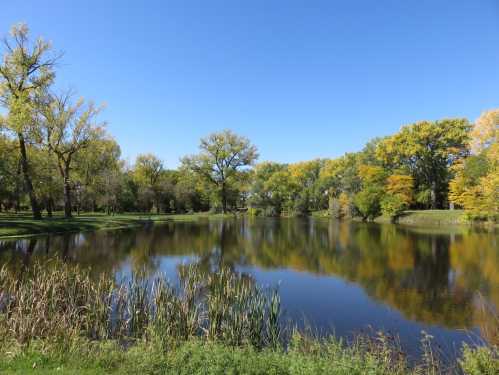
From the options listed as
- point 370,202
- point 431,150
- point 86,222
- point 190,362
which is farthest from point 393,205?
point 190,362

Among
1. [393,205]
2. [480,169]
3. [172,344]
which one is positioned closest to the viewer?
[172,344]

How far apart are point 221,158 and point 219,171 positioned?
2.75 m

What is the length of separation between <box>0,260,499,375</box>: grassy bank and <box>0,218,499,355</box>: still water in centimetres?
165

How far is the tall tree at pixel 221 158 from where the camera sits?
6253cm

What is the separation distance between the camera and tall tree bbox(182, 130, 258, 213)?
62.5 metres

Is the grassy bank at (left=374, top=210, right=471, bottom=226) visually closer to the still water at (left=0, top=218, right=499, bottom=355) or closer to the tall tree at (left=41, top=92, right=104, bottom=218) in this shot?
the still water at (left=0, top=218, right=499, bottom=355)

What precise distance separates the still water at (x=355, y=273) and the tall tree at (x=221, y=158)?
126 feet

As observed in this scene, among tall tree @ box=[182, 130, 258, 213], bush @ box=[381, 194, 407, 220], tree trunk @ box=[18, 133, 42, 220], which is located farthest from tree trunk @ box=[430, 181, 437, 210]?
tree trunk @ box=[18, 133, 42, 220]

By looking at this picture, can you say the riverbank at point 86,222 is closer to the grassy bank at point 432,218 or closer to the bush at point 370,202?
the grassy bank at point 432,218

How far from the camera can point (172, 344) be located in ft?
21.8

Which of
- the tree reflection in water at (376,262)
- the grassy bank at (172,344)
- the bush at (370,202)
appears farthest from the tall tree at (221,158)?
the grassy bank at (172,344)

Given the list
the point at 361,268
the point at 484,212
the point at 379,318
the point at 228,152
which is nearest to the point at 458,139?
the point at 484,212

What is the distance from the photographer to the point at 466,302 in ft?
35.8

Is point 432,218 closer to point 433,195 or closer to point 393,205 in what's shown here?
point 393,205
